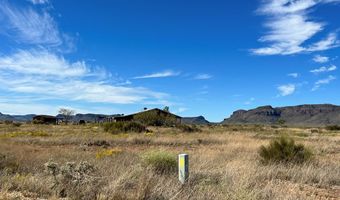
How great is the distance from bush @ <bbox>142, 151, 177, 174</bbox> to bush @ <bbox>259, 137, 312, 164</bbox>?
5.24 m

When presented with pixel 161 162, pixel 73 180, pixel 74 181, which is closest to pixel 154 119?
pixel 161 162

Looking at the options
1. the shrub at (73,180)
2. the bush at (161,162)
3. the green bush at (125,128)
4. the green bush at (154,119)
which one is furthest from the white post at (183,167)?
the green bush at (154,119)

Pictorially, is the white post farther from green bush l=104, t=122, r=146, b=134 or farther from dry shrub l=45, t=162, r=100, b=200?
green bush l=104, t=122, r=146, b=134

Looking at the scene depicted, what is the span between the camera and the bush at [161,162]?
38.5 ft

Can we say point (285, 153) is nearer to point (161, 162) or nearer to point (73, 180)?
point (161, 162)

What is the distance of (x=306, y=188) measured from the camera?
1052 cm

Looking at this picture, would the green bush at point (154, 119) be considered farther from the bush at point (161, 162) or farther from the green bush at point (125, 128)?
the bush at point (161, 162)

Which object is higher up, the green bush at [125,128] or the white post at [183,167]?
the green bush at [125,128]

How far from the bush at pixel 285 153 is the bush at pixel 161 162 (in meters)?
5.24

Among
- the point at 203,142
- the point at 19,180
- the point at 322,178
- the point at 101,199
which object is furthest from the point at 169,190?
the point at 203,142

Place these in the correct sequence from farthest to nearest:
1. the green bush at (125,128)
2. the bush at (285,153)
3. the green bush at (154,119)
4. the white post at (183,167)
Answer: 1. the green bush at (154,119)
2. the green bush at (125,128)
3. the bush at (285,153)
4. the white post at (183,167)

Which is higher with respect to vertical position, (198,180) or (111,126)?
(111,126)

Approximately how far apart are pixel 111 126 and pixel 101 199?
41.6m

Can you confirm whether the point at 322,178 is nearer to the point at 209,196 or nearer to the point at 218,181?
the point at 218,181
